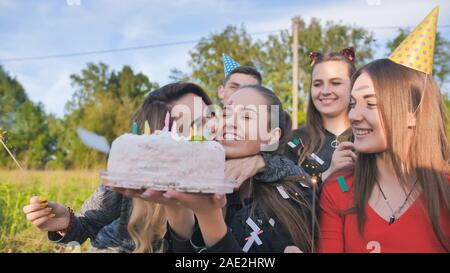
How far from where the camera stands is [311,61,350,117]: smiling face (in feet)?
6.32

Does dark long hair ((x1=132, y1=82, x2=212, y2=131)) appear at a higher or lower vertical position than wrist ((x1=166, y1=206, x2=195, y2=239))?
higher

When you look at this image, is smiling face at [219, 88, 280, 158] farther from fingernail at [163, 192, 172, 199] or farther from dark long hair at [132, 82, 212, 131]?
fingernail at [163, 192, 172, 199]

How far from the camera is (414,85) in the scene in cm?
154

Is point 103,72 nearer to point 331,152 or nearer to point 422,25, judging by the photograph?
point 331,152

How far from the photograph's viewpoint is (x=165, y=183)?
133 cm

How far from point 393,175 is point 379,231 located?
23 centimetres

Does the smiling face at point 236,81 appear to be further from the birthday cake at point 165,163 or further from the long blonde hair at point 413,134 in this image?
the birthday cake at point 165,163

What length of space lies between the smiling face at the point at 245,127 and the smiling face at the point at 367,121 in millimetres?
340

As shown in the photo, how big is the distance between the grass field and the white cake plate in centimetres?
193

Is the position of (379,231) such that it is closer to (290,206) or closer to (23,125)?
(290,206)

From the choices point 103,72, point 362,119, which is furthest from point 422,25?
point 103,72

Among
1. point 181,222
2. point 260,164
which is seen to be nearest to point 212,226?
point 181,222

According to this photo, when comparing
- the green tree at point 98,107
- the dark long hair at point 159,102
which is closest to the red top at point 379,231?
the dark long hair at point 159,102

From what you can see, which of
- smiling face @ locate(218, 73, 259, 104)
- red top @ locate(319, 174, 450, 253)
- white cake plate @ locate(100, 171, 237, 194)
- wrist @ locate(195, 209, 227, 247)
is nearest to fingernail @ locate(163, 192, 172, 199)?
white cake plate @ locate(100, 171, 237, 194)
